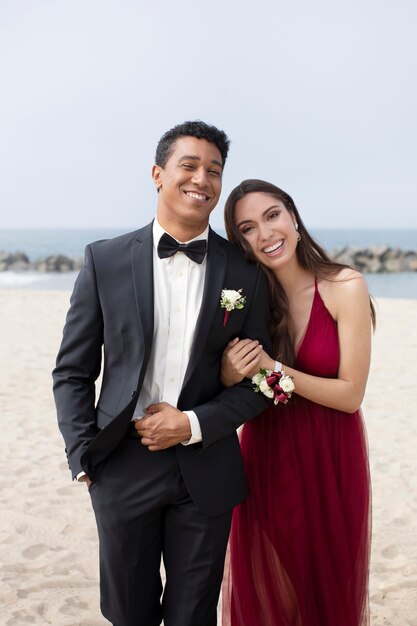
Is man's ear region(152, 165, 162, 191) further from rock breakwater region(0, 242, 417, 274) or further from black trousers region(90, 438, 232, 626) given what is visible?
rock breakwater region(0, 242, 417, 274)

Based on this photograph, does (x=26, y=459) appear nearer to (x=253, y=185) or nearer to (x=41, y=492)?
(x=41, y=492)

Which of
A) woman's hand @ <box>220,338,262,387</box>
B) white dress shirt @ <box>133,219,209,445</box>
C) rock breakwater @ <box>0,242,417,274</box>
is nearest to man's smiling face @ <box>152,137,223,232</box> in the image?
white dress shirt @ <box>133,219,209,445</box>

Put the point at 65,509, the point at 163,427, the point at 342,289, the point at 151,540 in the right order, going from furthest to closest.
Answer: the point at 65,509 < the point at 342,289 < the point at 151,540 < the point at 163,427

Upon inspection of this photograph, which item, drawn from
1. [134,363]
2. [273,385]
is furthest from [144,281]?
[273,385]

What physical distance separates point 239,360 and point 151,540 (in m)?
0.82

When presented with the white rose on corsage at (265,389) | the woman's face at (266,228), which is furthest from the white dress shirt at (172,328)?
the woman's face at (266,228)

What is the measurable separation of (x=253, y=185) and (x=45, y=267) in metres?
36.6

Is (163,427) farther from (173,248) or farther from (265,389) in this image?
(173,248)

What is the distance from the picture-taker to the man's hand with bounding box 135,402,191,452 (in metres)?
2.61

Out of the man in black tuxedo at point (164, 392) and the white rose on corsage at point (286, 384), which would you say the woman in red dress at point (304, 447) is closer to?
the white rose on corsage at point (286, 384)

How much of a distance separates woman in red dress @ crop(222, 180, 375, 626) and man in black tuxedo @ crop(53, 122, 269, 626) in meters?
0.36

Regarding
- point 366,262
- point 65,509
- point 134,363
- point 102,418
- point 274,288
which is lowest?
point 366,262

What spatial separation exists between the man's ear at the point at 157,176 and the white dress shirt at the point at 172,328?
8.2 inches

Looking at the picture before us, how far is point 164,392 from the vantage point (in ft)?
8.95
